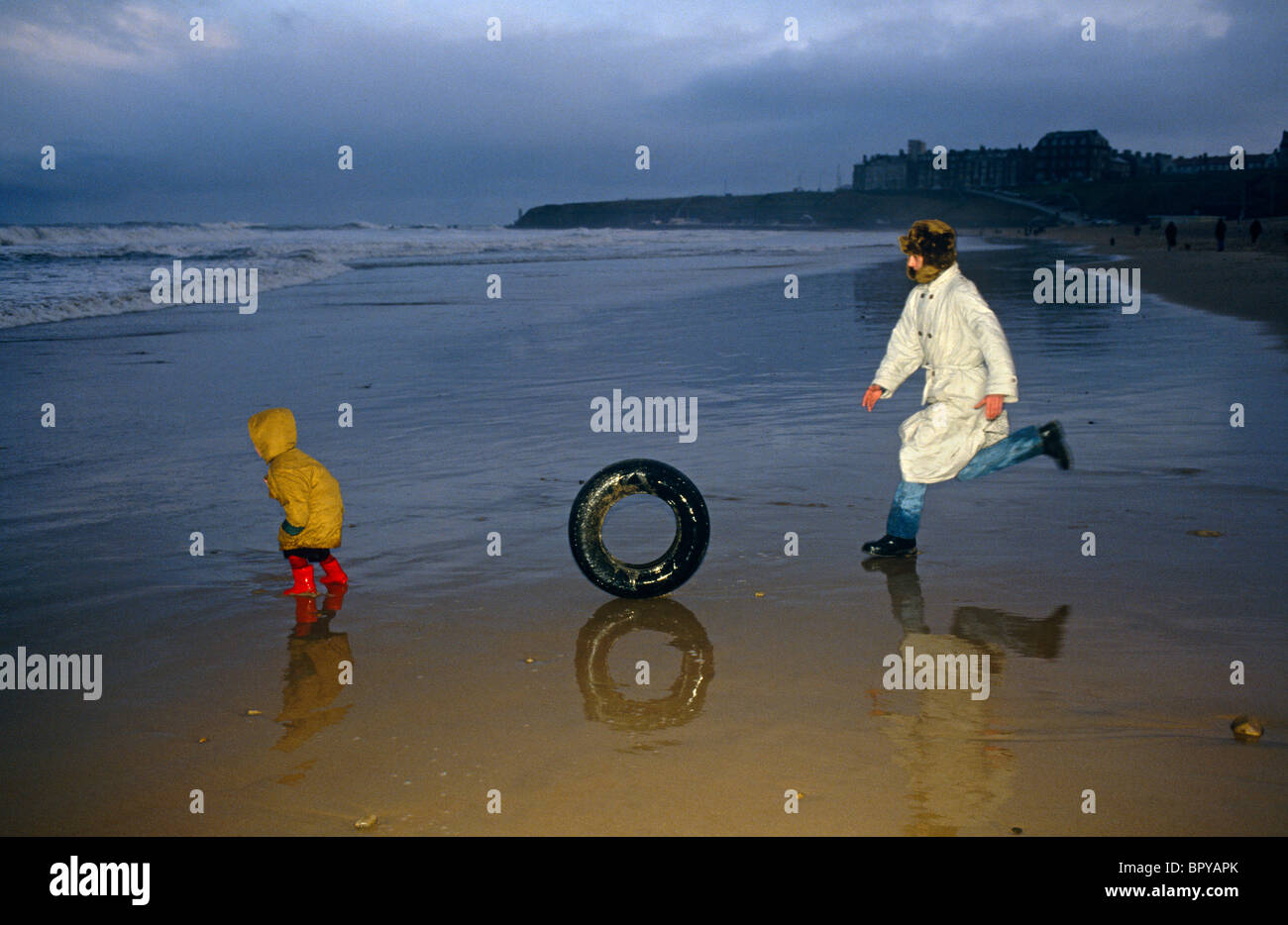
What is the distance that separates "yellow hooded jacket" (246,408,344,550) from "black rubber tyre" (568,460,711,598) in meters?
1.25

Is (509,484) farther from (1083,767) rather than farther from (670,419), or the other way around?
(1083,767)

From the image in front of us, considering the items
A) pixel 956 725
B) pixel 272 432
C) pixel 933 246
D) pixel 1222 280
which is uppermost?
pixel 1222 280

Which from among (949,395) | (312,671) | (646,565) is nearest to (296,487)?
(312,671)

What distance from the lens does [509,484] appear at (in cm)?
777

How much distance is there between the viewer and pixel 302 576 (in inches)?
213

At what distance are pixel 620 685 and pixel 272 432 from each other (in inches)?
97.1

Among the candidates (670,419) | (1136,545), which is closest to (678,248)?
(670,419)

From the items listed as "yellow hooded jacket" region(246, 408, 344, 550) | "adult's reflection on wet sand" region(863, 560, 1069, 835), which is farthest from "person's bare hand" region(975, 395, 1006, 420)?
"yellow hooded jacket" region(246, 408, 344, 550)

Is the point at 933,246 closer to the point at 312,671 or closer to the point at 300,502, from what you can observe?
the point at 300,502

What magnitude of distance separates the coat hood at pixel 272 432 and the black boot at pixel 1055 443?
4.22 metres

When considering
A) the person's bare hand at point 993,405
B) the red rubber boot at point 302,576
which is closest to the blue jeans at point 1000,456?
the person's bare hand at point 993,405

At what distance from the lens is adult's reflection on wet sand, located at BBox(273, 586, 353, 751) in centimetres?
399

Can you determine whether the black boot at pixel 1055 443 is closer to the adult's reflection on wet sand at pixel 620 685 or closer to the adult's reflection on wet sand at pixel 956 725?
the adult's reflection on wet sand at pixel 956 725

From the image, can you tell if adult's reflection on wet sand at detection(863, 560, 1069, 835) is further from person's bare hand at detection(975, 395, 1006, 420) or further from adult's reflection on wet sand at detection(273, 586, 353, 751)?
adult's reflection on wet sand at detection(273, 586, 353, 751)
